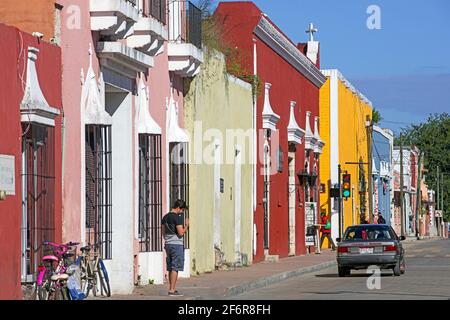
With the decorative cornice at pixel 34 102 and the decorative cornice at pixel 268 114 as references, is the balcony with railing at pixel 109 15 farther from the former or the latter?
the decorative cornice at pixel 268 114

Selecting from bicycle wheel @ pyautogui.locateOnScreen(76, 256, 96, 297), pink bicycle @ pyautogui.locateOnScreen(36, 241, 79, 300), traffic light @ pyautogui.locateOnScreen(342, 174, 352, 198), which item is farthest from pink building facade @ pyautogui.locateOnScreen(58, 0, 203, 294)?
traffic light @ pyautogui.locateOnScreen(342, 174, 352, 198)

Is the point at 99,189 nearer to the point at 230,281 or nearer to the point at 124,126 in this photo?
the point at 124,126

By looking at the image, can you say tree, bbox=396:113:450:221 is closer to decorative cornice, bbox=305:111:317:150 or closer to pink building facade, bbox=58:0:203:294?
decorative cornice, bbox=305:111:317:150

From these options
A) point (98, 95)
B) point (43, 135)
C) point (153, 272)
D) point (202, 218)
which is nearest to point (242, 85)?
point (202, 218)

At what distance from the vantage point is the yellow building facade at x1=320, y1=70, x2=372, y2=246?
61.2 metres

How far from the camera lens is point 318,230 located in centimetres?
5222

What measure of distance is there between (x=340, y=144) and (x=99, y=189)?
4080 centimetres

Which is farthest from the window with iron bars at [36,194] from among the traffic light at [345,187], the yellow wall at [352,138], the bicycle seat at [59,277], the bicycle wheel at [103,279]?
the yellow wall at [352,138]

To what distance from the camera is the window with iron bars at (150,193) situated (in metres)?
25.9

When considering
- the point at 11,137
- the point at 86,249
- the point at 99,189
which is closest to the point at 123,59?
the point at 99,189

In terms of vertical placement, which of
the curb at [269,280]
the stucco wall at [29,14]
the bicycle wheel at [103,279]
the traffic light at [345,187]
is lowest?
the curb at [269,280]

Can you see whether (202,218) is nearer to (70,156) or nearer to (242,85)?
(242,85)

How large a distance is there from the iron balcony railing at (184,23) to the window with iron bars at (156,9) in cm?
113
